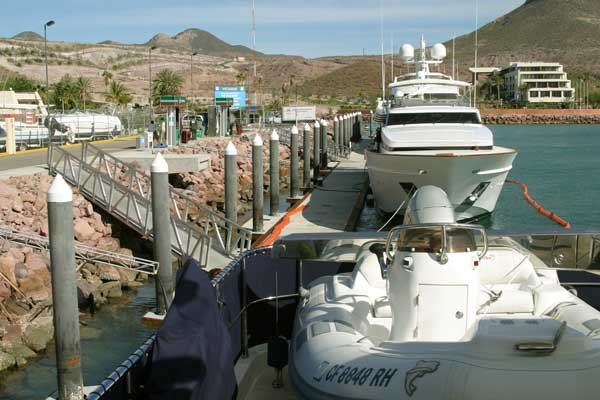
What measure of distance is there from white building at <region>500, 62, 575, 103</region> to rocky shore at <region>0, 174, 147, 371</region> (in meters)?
145

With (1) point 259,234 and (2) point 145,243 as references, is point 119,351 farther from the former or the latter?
(2) point 145,243

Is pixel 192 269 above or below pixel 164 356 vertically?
above

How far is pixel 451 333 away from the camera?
5.73 m

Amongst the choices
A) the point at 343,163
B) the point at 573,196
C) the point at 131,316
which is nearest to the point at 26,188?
the point at 131,316

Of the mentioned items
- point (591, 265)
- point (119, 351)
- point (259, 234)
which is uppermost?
point (591, 265)

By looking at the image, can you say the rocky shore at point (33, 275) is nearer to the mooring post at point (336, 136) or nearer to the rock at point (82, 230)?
the rock at point (82, 230)

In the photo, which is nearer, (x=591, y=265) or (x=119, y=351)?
(x=591, y=265)

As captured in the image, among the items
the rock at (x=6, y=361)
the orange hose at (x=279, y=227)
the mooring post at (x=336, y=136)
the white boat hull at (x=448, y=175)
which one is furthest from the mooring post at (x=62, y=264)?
the mooring post at (x=336, y=136)

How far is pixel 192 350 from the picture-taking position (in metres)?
4.70

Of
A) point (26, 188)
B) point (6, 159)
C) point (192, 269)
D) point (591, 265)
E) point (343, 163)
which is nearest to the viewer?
point (192, 269)

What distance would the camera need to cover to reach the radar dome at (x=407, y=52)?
1078 inches

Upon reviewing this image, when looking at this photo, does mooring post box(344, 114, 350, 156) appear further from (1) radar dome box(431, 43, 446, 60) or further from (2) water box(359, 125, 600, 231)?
(1) radar dome box(431, 43, 446, 60)

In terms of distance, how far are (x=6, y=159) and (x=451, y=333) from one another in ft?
71.5

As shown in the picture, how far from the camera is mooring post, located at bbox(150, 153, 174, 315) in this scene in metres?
11.2
